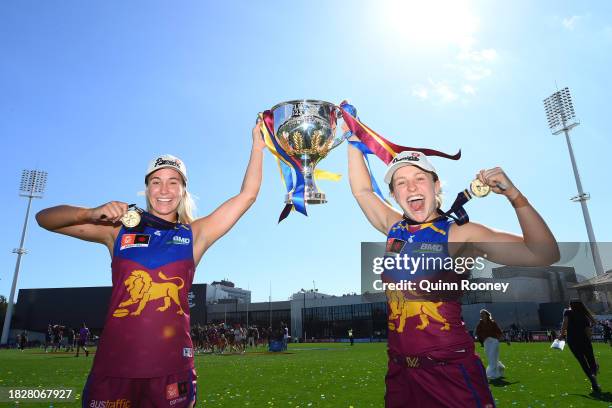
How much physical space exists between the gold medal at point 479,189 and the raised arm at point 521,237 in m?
0.03

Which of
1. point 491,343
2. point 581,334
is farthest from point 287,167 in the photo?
point 491,343

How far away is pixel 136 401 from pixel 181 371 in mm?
317

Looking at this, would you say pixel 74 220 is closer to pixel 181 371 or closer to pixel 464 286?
pixel 181 371

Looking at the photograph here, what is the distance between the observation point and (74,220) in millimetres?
3018

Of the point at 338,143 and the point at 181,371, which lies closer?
the point at 181,371

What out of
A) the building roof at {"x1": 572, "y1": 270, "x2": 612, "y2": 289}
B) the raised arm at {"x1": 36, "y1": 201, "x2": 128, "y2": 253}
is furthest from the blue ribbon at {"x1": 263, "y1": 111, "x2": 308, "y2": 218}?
the building roof at {"x1": 572, "y1": 270, "x2": 612, "y2": 289}

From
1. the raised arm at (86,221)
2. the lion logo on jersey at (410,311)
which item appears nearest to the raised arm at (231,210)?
the raised arm at (86,221)

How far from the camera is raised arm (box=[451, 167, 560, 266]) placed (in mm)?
2746

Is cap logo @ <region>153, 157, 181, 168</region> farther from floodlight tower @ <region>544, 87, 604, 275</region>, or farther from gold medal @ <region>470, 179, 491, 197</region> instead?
floodlight tower @ <region>544, 87, 604, 275</region>

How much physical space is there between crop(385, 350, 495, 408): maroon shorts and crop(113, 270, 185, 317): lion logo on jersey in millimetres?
1658

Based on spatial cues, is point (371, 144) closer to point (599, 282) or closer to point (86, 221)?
point (86, 221)

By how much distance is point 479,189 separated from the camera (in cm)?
286

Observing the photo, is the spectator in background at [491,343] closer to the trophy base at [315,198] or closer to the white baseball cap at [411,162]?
the trophy base at [315,198]

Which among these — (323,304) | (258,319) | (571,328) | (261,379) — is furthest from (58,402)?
(258,319)
